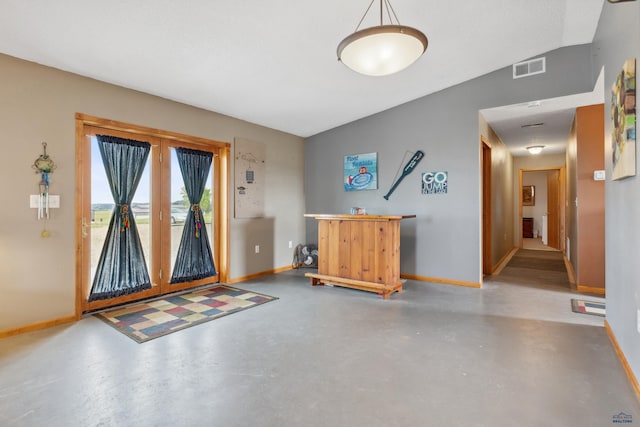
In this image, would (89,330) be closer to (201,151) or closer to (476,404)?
(201,151)

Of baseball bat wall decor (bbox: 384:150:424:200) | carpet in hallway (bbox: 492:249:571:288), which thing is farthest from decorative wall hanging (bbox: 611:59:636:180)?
carpet in hallway (bbox: 492:249:571:288)

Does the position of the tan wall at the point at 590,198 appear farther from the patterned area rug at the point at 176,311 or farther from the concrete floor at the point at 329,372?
the patterned area rug at the point at 176,311

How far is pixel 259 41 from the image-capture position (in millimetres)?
3000

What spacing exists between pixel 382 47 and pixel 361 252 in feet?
8.58

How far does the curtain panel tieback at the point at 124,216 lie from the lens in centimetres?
366

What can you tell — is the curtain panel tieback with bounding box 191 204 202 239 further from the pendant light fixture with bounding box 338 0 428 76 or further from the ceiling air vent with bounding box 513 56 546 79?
the ceiling air vent with bounding box 513 56 546 79

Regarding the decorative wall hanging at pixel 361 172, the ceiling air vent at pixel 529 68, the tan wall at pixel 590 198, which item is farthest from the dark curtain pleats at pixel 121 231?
the tan wall at pixel 590 198

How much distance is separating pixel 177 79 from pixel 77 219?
1778 millimetres

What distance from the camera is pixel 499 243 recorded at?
6418 mm

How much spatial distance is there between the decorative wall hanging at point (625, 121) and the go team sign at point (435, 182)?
235 centimetres

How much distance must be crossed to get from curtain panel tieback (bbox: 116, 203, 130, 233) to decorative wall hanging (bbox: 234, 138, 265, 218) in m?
1.49

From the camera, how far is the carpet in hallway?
4.85 metres

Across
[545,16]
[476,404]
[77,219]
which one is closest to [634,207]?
[476,404]

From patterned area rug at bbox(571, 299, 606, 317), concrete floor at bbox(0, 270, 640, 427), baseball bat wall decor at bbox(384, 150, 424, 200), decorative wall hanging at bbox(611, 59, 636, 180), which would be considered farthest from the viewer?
baseball bat wall decor at bbox(384, 150, 424, 200)
